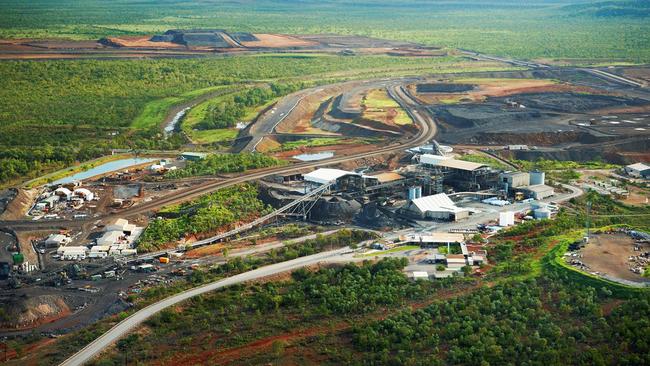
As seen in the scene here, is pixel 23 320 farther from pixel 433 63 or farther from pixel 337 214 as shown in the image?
pixel 433 63

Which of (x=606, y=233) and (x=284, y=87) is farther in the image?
(x=284, y=87)

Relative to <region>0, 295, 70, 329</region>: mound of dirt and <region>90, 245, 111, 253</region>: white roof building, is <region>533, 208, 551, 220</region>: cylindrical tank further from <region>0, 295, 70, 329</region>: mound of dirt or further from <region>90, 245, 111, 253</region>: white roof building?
<region>0, 295, 70, 329</region>: mound of dirt

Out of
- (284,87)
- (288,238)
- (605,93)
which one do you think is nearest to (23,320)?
(288,238)

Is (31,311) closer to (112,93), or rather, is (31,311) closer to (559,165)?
(559,165)

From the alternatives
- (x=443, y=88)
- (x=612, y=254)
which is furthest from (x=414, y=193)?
(x=443, y=88)

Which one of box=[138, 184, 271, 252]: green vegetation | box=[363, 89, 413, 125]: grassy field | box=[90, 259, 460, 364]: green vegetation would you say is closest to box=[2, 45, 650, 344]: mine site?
box=[363, 89, 413, 125]: grassy field
